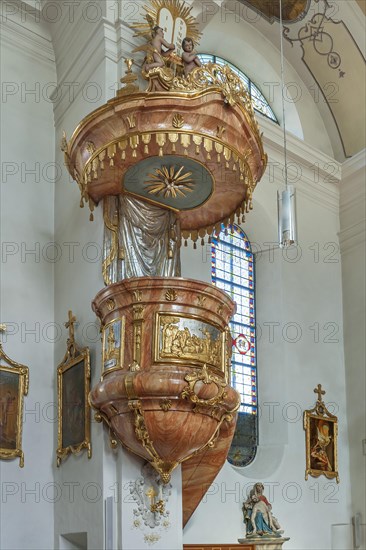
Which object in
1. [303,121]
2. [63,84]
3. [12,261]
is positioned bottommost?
[12,261]

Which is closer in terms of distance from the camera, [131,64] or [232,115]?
[232,115]

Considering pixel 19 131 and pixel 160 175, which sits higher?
pixel 19 131

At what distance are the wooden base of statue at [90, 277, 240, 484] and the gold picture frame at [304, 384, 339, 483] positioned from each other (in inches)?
144

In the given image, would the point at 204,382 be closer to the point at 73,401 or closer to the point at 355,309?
the point at 73,401

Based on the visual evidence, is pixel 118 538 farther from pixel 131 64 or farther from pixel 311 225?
pixel 311 225

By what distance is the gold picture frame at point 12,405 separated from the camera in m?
7.75

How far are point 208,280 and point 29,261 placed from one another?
2.18m

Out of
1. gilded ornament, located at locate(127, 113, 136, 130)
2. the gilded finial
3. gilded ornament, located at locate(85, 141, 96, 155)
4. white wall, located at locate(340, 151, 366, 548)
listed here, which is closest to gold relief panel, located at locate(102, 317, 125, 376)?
gilded ornament, located at locate(85, 141, 96, 155)

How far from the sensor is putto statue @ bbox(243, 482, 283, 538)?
9.08 meters

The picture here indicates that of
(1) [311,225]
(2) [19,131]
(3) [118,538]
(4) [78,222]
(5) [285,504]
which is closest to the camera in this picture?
(3) [118,538]

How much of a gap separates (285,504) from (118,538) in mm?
3676

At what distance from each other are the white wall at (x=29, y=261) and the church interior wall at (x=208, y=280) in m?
0.01

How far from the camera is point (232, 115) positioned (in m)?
6.98

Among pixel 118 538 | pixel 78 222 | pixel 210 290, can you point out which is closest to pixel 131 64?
pixel 78 222
